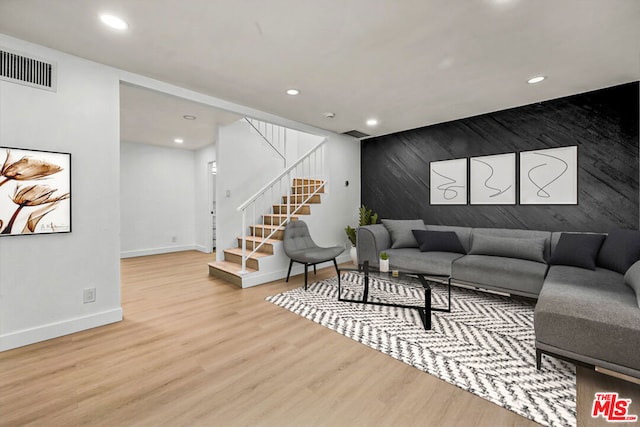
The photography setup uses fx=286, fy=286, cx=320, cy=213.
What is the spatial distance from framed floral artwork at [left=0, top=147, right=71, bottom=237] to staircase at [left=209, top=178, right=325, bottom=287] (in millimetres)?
2023

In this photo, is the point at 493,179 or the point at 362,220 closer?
the point at 493,179

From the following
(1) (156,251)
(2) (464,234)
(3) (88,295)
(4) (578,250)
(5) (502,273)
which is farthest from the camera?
(1) (156,251)

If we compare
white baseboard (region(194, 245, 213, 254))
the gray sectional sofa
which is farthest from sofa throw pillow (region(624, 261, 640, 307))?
white baseboard (region(194, 245, 213, 254))

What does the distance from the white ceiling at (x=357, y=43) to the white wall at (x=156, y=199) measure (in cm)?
388

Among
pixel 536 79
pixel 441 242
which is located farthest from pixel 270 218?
pixel 536 79

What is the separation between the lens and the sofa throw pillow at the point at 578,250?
113 inches

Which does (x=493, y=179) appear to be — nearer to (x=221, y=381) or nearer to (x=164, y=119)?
(x=221, y=381)

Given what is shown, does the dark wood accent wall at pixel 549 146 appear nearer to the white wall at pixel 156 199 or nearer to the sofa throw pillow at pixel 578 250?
the sofa throw pillow at pixel 578 250

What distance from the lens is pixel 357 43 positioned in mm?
2322

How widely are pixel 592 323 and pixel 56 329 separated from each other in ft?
13.0

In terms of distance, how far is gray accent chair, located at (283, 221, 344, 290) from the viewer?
3717 mm

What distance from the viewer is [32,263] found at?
2.33m

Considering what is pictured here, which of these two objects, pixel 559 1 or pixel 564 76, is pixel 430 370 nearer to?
pixel 559 1

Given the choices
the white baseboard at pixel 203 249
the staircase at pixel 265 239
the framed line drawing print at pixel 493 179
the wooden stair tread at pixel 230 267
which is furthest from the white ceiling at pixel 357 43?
the white baseboard at pixel 203 249
